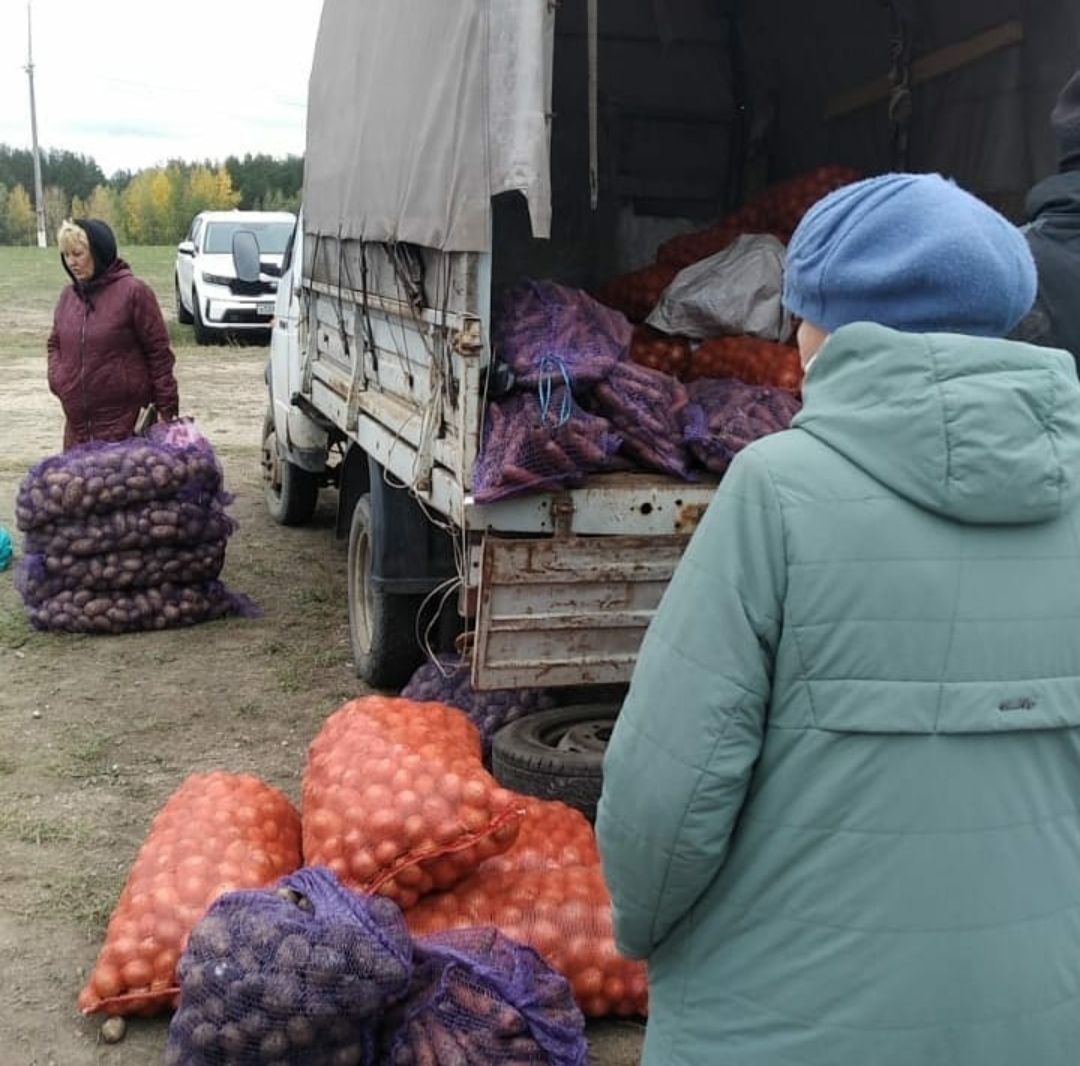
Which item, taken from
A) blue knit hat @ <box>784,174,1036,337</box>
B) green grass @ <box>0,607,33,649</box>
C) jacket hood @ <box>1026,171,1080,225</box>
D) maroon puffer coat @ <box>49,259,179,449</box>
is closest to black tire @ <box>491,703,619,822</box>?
jacket hood @ <box>1026,171,1080,225</box>

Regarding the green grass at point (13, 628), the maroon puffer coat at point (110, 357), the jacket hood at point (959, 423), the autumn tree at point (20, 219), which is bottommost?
the green grass at point (13, 628)

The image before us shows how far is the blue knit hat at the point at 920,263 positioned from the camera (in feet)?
4.91

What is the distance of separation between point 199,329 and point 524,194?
17200 mm

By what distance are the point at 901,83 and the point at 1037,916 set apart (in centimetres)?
565

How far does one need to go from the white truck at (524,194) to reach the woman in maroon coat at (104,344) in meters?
0.73

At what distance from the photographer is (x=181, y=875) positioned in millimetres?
3402

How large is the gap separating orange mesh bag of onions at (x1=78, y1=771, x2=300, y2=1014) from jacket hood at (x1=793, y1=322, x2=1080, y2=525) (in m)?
2.38

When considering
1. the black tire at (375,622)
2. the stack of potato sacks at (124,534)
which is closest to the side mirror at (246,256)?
the stack of potato sacks at (124,534)

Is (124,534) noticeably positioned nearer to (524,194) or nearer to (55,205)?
(524,194)

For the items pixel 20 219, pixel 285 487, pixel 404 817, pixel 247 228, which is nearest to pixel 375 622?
pixel 404 817

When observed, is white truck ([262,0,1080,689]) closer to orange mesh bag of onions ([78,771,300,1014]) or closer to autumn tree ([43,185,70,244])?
orange mesh bag of onions ([78,771,300,1014])

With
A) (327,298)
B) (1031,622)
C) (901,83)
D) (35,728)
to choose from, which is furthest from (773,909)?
(901,83)

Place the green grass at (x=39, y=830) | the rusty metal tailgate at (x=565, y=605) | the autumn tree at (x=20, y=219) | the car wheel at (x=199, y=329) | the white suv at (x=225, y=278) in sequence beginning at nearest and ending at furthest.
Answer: the rusty metal tailgate at (x=565, y=605), the green grass at (x=39, y=830), the white suv at (x=225, y=278), the car wheel at (x=199, y=329), the autumn tree at (x=20, y=219)

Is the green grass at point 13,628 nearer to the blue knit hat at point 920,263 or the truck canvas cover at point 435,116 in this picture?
the truck canvas cover at point 435,116
